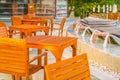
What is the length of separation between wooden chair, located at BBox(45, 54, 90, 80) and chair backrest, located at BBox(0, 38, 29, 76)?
1.12 metres

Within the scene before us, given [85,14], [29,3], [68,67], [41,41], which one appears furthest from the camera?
[85,14]

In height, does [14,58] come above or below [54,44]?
below

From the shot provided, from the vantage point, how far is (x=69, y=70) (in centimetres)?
261

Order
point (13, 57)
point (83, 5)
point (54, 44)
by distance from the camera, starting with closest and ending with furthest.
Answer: point (13, 57) → point (54, 44) → point (83, 5)

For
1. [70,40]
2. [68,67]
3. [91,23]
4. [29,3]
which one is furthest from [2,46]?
[29,3]

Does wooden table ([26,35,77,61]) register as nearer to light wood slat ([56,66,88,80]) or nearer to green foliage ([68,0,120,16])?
light wood slat ([56,66,88,80])

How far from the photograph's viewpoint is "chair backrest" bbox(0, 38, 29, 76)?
3.71 metres

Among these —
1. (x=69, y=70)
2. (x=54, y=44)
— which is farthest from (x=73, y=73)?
(x=54, y=44)

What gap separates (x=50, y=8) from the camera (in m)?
19.7

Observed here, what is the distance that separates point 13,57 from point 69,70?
4.32 ft

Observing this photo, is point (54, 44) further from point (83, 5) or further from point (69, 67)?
point (83, 5)

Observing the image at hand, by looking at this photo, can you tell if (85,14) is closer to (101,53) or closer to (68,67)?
(101,53)

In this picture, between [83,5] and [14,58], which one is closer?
[14,58]

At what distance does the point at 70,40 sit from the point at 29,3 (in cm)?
1476
